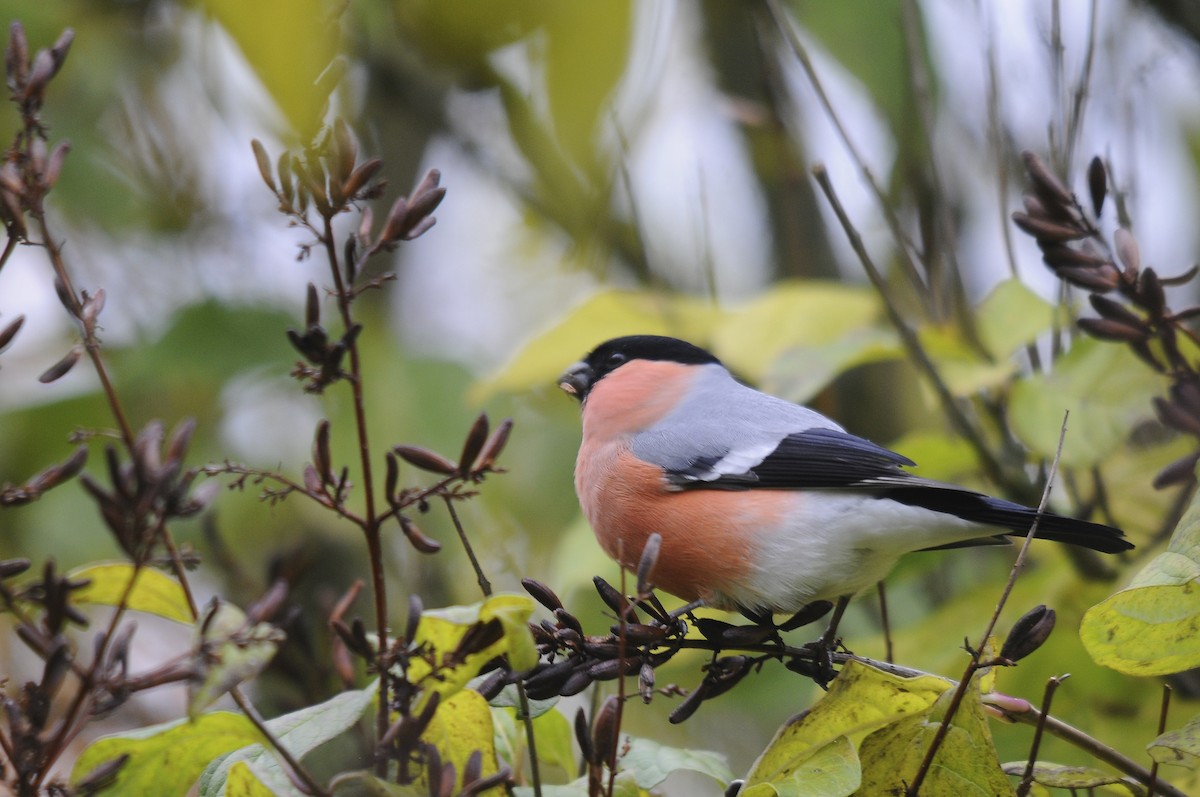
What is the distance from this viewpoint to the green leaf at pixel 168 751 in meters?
1.01

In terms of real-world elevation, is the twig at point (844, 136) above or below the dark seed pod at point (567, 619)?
above

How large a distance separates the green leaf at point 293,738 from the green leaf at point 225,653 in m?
0.15

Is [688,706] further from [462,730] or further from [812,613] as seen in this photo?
[812,613]

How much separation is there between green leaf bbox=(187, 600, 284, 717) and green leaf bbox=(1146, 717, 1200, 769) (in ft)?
2.61

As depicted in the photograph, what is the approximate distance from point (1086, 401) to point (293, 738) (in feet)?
4.10

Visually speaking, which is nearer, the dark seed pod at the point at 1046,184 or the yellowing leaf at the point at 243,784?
the yellowing leaf at the point at 243,784

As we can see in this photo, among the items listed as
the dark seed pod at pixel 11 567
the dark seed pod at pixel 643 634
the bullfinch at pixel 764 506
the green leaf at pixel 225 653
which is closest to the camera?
the green leaf at pixel 225 653

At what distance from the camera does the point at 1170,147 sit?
2906mm

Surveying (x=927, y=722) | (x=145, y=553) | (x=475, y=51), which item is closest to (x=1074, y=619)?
(x=927, y=722)

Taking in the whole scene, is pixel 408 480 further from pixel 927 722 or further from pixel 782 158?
pixel 927 722

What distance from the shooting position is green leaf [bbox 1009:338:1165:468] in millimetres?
1640

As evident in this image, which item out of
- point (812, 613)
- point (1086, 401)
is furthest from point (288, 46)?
point (1086, 401)

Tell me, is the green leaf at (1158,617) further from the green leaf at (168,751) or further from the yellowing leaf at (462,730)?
the green leaf at (168,751)

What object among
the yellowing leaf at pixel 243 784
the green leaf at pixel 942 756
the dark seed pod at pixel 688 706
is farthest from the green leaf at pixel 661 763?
the yellowing leaf at pixel 243 784
